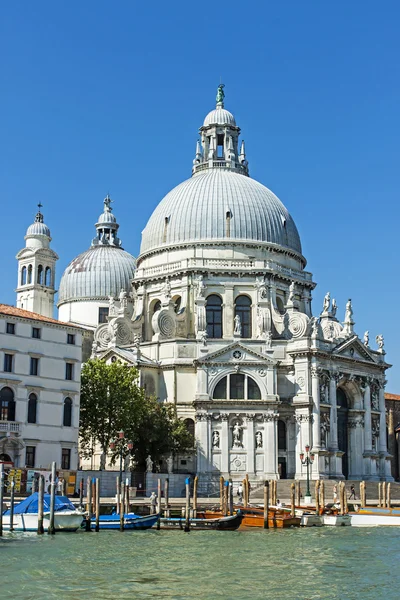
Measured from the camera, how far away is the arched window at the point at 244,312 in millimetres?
A: 70500

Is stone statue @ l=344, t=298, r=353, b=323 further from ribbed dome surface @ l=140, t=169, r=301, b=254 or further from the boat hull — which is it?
the boat hull

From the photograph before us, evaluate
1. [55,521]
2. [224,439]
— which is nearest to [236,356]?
[224,439]

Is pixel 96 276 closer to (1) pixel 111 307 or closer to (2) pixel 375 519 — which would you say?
(1) pixel 111 307

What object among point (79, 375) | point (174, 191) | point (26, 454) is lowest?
point (26, 454)

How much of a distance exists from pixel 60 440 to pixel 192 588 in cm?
2715

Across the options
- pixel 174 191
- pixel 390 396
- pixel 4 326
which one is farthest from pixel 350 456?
pixel 4 326

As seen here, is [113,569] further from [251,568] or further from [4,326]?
[4,326]

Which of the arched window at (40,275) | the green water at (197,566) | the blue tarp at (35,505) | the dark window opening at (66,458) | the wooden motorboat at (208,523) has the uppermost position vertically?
the arched window at (40,275)

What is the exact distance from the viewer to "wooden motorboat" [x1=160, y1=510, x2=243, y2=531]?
1654 inches

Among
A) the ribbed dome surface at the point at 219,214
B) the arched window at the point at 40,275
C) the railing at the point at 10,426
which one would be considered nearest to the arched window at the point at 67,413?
the railing at the point at 10,426

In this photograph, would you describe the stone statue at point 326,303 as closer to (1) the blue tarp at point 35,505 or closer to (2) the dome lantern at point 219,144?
(2) the dome lantern at point 219,144

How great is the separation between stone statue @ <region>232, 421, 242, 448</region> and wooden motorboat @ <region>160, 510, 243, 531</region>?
21051mm

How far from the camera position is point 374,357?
72938 millimetres

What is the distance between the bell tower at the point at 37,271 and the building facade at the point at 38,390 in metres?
21.5
